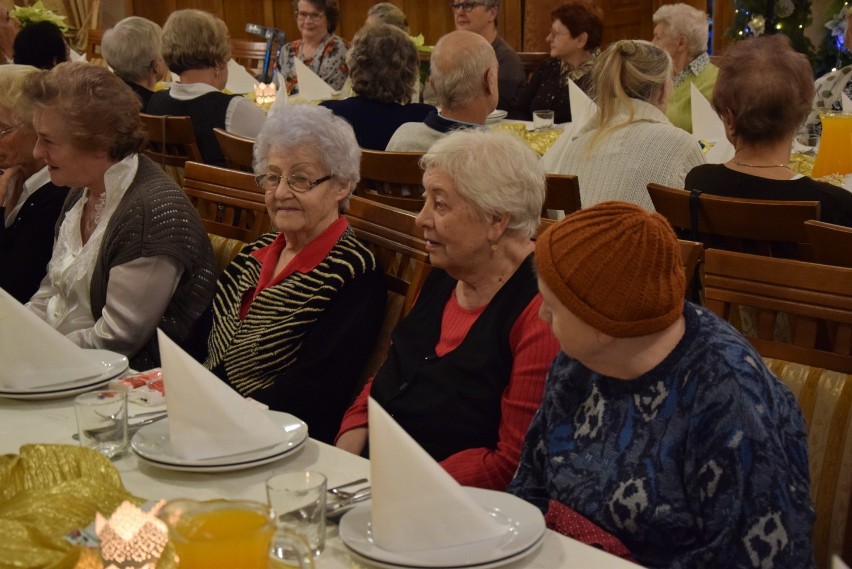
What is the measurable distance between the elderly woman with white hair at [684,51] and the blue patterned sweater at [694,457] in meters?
4.02

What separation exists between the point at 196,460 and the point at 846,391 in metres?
1.09

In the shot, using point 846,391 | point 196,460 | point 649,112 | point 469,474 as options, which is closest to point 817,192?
point 649,112

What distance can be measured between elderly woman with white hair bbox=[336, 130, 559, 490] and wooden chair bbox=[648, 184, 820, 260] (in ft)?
2.39

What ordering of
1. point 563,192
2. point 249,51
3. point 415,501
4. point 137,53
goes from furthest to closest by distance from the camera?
point 249,51
point 137,53
point 563,192
point 415,501

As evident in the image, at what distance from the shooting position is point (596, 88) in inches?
142

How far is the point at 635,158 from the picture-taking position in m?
3.50

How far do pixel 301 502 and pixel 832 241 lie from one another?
1385 millimetres

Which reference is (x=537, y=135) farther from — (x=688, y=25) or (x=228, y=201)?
(x=228, y=201)

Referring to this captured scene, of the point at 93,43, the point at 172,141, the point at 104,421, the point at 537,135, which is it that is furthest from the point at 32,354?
the point at 93,43

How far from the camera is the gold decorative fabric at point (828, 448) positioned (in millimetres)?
1807

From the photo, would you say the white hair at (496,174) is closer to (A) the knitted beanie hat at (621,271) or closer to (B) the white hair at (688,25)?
(A) the knitted beanie hat at (621,271)

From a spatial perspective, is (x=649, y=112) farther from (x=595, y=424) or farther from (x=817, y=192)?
(x=595, y=424)

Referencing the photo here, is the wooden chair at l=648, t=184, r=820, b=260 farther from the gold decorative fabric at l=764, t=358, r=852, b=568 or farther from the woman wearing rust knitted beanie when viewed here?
the woman wearing rust knitted beanie

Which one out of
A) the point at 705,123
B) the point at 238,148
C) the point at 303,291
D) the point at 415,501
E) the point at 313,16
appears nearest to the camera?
the point at 415,501
